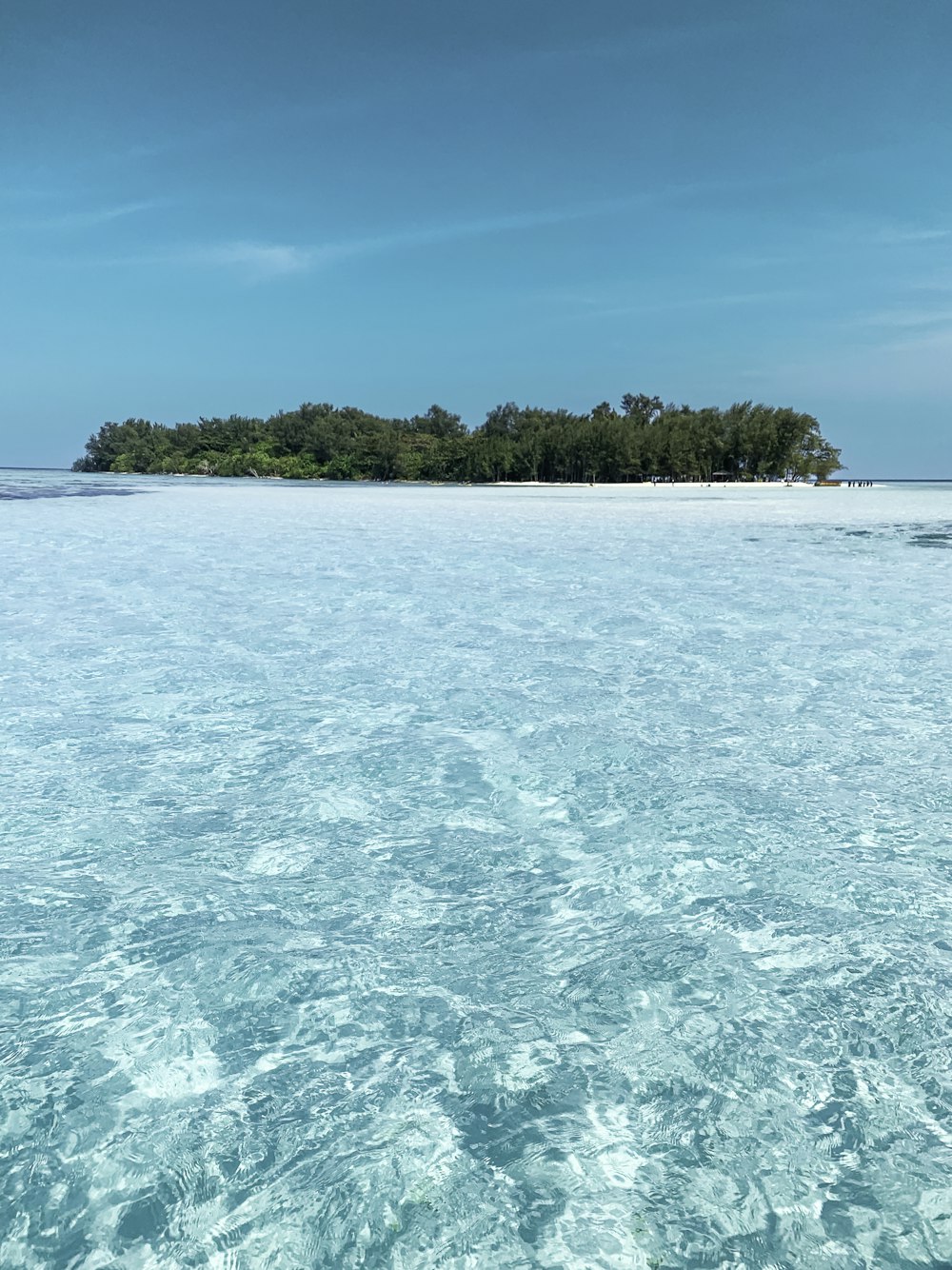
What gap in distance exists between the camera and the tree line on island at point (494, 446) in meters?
87.2

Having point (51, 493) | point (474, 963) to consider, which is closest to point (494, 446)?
point (51, 493)

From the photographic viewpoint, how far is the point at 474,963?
2.75 m

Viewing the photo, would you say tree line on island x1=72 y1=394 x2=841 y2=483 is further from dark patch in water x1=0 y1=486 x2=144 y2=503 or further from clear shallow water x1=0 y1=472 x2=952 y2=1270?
clear shallow water x1=0 y1=472 x2=952 y2=1270

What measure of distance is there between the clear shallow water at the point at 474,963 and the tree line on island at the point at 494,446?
82973mm

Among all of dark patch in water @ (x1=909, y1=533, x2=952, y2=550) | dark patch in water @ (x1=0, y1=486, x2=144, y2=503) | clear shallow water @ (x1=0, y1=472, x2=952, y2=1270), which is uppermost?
dark patch in water @ (x1=0, y1=486, x2=144, y2=503)

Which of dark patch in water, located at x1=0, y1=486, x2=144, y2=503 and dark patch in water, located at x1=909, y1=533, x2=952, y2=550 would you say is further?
dark patch in water, located at x1=0, y1=486, x2=144, y2=503

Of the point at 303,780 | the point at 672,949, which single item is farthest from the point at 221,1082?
the point at 303,780

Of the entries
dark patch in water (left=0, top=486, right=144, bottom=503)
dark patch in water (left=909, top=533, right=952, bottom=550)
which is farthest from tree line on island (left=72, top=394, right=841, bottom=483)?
dark patch in water (left=909, top=533, right=952, bottom=550)

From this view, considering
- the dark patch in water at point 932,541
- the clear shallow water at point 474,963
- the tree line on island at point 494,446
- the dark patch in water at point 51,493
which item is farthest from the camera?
the tree line on island at point 494,446

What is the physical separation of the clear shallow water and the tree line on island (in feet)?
272

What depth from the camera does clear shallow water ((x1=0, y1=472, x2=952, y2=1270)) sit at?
1864 mm

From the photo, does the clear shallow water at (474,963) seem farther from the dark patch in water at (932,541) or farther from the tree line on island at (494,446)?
the tree line on island at (494,446)

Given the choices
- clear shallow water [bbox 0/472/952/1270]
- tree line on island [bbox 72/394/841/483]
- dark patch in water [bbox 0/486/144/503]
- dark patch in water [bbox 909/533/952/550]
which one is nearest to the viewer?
clear shallow water [bbox 0/472/952/1270]

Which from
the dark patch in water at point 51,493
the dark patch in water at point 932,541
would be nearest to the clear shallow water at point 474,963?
the dark patch in water at point 932,541
